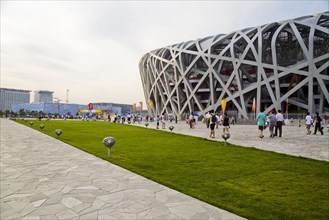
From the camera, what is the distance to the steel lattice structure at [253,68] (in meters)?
37.7

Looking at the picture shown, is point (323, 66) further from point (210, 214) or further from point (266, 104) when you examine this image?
point (210, 214)

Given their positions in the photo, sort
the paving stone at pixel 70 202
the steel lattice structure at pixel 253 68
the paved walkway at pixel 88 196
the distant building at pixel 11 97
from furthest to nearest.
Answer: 1. the distant building at pixel 11 97
2. the steel lattice structure at pixel 253 68
3. the paving stone at pixel 70 202
4. the paved walkway at pixel 88 196

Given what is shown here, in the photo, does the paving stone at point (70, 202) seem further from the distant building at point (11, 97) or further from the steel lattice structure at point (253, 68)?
the distant building at point (11, 97)

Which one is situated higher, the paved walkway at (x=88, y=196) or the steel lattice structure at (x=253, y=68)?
the steel lattice structure at (x=253, y=68)

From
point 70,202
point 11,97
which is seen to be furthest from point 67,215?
point 11,97

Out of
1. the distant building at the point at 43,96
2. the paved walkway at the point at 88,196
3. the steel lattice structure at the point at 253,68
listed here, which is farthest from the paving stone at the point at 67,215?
the distant building at the point at 43,96

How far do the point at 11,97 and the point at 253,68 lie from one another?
179 metres

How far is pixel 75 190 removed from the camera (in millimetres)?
5199

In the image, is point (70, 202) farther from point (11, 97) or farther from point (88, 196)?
point (11, 97)

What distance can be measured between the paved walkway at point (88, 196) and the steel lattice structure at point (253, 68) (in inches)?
1491

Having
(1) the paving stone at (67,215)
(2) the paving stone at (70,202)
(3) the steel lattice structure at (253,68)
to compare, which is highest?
(3) the steel lattice structure at (253,68)

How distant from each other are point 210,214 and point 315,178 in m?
4.10

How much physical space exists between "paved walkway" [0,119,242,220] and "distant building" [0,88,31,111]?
633 feet

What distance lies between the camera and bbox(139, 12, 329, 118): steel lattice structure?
37656 millimetres
